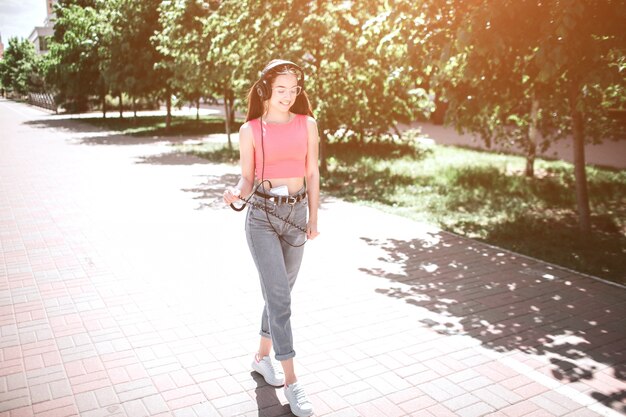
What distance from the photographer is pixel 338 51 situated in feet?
40.8

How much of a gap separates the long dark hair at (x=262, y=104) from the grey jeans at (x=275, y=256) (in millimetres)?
583

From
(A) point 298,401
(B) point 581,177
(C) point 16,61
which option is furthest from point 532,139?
(C) point 16,61

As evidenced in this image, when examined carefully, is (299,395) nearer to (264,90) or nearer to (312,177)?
(312,177)

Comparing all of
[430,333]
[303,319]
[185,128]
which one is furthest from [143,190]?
[185,128]

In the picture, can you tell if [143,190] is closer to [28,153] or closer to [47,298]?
[47,298]

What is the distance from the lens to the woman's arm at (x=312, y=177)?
3795 millimetres

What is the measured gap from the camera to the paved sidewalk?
3992 millimetres

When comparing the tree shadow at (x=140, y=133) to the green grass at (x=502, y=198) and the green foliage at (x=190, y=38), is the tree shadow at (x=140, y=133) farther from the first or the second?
the green grass at (x=502, y=198)

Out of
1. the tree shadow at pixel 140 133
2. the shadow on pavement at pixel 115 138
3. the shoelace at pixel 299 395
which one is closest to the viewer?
the shoelace at pixel 299 395

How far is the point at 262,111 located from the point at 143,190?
919 cm

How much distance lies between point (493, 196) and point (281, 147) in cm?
906

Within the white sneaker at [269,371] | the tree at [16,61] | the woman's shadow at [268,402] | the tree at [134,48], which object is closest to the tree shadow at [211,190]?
the white sneaker at [269,371]

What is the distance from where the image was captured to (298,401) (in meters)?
3.72

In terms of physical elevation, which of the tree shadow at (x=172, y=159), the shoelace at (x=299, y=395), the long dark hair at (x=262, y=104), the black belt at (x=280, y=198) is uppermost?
the long dark hair at (x=262, y=104)
